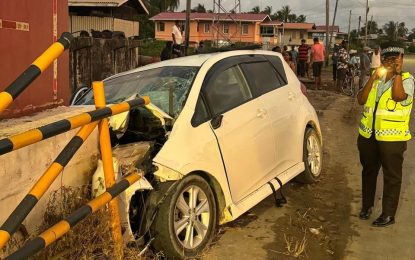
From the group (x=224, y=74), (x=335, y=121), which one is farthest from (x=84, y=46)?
(x=224, y=74)

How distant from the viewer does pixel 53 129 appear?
250cm

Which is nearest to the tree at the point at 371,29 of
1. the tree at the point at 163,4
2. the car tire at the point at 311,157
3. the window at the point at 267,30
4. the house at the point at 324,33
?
the house at the point at 324,33

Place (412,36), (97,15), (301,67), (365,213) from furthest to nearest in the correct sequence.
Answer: (412,36)
(97,15)
(301,67)
(365,213)

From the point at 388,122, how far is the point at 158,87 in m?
2.18

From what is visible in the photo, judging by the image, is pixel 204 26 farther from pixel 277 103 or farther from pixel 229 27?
pixel 277 103

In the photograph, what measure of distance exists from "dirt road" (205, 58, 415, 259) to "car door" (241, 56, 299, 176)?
0.45m

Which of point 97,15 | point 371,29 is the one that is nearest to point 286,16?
point 371,29

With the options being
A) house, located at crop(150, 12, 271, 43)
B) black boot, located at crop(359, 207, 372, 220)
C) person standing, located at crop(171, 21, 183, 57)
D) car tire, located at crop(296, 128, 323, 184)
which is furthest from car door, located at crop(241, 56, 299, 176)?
house, located at crop(150, 12, 271, 43)

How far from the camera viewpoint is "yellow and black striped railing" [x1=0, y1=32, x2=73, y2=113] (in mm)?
2195

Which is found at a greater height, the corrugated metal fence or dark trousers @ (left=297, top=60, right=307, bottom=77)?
the corrugated metal fence

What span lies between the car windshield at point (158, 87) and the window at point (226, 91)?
201mm

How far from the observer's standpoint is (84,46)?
43.3 ft

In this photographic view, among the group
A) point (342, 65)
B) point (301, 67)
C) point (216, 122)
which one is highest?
point (342, 65)

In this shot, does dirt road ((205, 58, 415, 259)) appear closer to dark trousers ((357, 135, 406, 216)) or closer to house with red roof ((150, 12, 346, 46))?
dark trousers ((357, 135, 406, 216))
